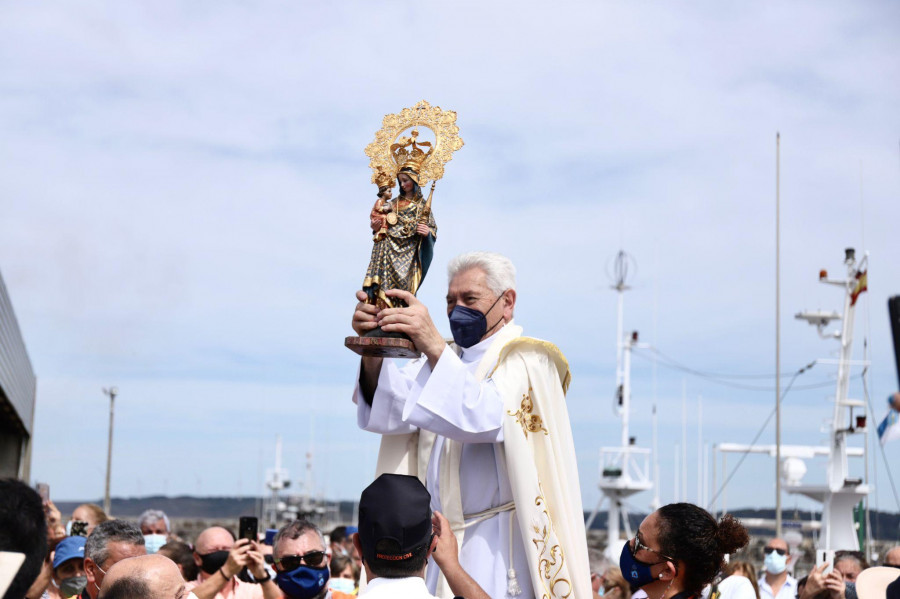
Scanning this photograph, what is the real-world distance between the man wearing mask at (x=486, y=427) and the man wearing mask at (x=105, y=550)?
1477 mm

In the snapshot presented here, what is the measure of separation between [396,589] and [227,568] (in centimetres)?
258

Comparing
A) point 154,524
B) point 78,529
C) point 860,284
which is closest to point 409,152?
point 78,529

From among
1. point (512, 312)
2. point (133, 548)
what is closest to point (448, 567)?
point (512, 312)

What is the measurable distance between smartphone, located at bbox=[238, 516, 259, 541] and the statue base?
5.60 ft

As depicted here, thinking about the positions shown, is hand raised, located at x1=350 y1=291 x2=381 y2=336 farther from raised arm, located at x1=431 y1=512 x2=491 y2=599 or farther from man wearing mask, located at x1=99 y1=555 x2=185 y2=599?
man wearing mask, located at x1=99 y1=555 x2=185 y2=599

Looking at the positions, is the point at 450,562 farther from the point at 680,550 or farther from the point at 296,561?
the point at 296,561

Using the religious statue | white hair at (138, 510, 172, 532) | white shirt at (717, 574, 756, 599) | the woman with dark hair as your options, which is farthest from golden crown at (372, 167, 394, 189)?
white hair at (138, 510, 172, 532)

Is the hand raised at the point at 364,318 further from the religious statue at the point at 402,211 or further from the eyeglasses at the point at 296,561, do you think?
the eyeglasses at the point at 296,561

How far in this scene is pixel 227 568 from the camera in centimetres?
616

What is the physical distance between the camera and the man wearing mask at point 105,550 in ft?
19.5

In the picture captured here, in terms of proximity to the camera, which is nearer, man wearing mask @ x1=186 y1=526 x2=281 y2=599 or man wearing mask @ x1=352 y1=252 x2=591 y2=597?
man wearing mask @ x1=352 y1=252 x2=591 y2=597

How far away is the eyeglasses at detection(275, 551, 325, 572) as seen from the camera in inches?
255

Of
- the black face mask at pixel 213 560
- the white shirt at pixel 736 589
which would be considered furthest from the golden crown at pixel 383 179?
the black face mask at pixel 213 560

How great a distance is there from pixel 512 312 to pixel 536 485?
1.01 meters
